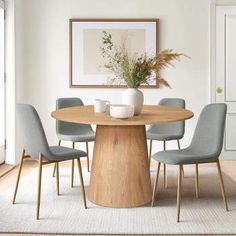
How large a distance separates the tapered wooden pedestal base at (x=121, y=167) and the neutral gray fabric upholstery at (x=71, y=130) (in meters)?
0.86

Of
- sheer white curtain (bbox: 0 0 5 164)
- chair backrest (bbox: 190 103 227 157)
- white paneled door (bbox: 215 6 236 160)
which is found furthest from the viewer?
white paneled door (bbox: 215 6 236 160)

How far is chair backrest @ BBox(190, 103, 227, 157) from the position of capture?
3035 millimetres

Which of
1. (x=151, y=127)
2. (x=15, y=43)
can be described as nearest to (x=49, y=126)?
(x=15, y=43)

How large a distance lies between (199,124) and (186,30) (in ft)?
7.08

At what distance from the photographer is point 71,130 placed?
4.28 metres

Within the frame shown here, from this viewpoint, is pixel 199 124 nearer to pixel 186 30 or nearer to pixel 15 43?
pixel 186 30

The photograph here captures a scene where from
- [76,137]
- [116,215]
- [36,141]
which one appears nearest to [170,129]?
[76,137]

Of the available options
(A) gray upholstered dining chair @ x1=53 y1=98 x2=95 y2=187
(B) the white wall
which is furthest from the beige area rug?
(B) the white wall

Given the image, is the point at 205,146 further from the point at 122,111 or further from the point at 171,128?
the point at 171,128

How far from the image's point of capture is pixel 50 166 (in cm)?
479

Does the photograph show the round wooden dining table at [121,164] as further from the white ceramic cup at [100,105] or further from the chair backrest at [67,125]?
the chair backrest at [67,125]

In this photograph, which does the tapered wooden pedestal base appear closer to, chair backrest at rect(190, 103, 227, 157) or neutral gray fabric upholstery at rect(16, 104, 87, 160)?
neutral gray fabric upholstery at rect(16, 104, 87, 160)

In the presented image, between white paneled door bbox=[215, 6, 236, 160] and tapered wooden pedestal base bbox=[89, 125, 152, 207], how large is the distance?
2369mm

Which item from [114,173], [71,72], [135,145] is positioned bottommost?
[114,173]
